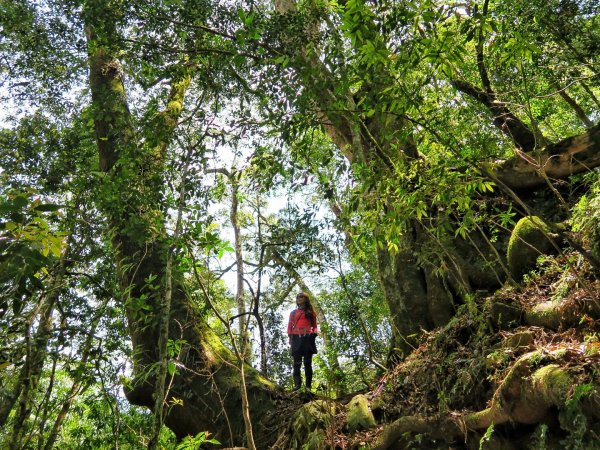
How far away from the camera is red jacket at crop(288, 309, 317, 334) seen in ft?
24.1

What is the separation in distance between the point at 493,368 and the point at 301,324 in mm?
3283

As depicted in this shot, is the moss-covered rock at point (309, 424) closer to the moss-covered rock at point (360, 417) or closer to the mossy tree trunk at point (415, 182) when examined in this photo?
the moss-covered rock at point (360, 417)

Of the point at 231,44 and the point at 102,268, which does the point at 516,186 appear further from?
the point at 102,268

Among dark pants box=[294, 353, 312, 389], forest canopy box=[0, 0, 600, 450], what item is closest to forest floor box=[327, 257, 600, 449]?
forest canopy box=[0, 0, 600, 450]

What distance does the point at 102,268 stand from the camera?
7.41 metres

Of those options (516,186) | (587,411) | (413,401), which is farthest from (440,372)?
(516,186)

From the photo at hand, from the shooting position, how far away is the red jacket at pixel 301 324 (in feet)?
24.1

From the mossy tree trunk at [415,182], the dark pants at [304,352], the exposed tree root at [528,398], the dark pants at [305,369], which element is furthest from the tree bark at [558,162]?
the dark pants at [305,369]

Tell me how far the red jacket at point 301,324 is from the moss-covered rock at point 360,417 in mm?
1845

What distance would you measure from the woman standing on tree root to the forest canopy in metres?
0.34

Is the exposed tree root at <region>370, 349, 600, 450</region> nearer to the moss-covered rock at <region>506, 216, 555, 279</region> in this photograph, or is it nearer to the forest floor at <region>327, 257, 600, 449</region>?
the forest floor at <region>327, 257, 600, 449</region>

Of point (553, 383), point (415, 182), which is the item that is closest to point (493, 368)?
point (553, 383)

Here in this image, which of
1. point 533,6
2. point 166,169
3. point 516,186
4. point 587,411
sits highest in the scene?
point 533,6

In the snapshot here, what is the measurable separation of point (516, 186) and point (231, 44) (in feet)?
13.1
